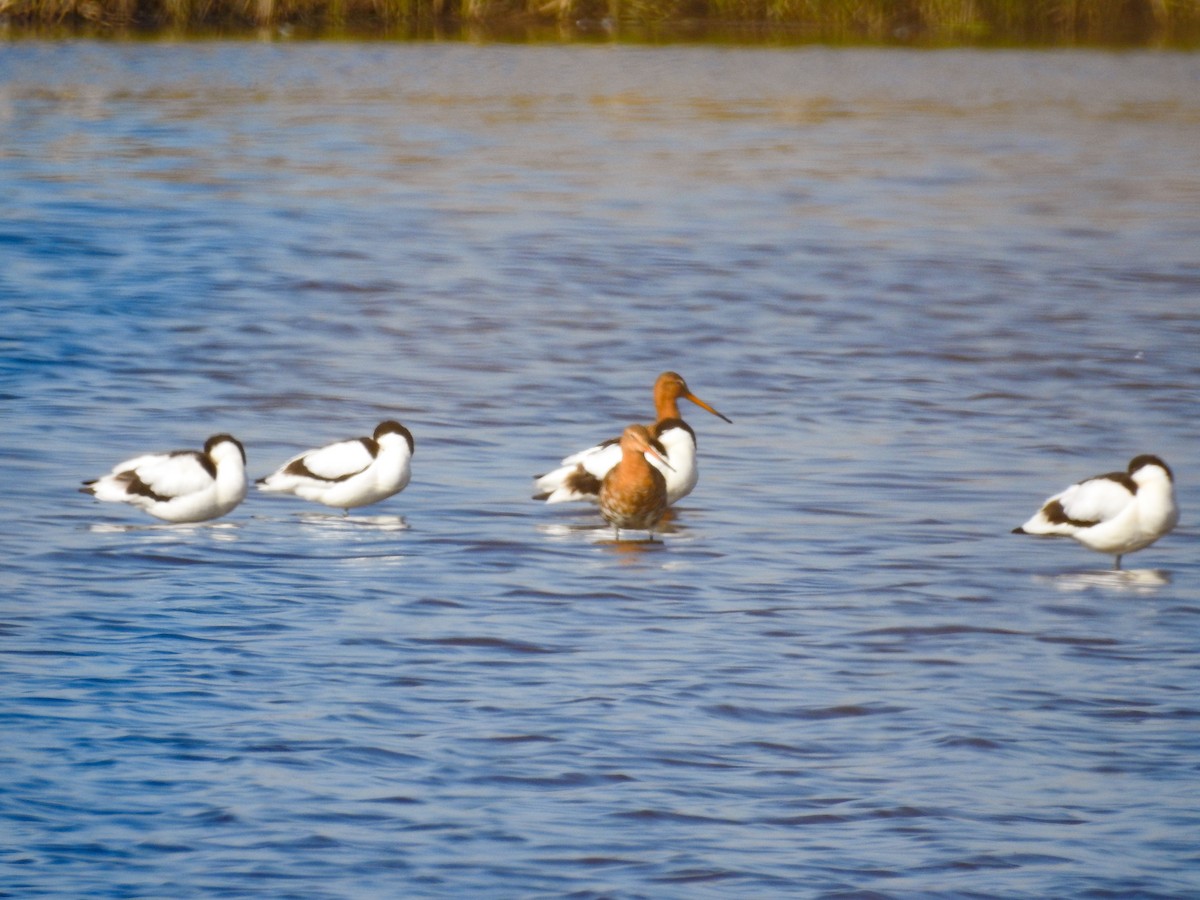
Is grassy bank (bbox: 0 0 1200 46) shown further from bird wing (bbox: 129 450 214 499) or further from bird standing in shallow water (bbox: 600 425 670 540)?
bird standing in shallow water (bbox: 600 425 670 540)

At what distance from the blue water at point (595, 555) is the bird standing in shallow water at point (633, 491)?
0.22 m

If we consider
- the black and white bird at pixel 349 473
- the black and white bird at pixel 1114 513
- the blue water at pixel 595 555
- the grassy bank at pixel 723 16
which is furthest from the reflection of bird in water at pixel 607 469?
the grassy bank at pixel 723 16

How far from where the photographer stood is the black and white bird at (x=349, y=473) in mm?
9984

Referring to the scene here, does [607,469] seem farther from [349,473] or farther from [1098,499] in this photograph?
[1098,499]

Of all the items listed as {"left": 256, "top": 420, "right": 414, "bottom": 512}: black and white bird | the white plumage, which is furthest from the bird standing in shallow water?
{"left": 256, "top": 420, "right": 414, "bottom": 512}: black and white bird

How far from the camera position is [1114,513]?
29.9 ft

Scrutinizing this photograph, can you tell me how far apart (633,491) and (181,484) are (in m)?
2.05

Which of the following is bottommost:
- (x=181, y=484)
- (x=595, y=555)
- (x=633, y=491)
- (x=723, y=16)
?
(x=595, y=555)

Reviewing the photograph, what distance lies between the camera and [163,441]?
1159cm

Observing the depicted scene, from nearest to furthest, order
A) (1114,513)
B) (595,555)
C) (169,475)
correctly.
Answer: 1. (1114,513)
2. (595,555)
3. (169,475)

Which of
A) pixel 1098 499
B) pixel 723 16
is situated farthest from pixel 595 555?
pixel 723 16

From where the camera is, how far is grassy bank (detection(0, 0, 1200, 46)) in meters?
39.6

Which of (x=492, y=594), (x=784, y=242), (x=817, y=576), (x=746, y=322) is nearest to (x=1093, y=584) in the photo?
(x=817, y=576)

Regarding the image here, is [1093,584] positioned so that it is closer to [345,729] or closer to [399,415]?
[345,729]
